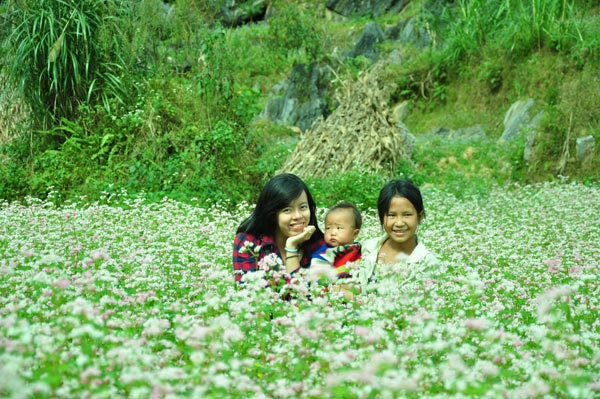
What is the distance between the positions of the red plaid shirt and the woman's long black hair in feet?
0.15

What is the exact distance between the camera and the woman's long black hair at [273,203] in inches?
191

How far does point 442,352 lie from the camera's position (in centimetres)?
324

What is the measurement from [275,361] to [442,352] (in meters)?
0.76

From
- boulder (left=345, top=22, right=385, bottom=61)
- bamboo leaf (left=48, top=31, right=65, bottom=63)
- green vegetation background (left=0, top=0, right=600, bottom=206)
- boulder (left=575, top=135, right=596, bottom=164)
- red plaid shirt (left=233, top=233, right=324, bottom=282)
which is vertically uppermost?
red plaid shirt (left=233, top=233, right=324, bottom=282)

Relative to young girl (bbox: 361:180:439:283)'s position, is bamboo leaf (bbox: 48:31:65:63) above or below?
below

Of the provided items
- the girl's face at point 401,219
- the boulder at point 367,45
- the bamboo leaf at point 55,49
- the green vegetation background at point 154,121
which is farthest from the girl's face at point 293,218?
the boulder at point 367,45

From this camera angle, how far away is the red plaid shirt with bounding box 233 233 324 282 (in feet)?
16.0

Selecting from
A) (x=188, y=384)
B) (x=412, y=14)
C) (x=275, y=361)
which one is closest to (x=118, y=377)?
(x=188, y=384)

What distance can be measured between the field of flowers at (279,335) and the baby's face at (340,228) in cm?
70

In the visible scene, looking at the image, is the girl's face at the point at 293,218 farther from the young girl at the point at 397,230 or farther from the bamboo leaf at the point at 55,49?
the bamboo leaf at the point at 55,49

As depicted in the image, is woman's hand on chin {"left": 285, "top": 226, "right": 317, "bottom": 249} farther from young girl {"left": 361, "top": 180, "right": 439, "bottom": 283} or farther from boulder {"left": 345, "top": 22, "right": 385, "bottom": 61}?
boulder {"left": 345, "top": 22, "right": 385, "bottom": 61}

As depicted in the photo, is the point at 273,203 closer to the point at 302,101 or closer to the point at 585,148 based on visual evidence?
the point at 585,148

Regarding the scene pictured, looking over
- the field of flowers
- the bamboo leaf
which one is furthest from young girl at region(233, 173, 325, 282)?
the bamboo leaf

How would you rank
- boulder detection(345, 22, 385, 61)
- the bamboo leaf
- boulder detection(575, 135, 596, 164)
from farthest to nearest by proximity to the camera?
boulder detection(345, 22, 385, 61) < boulder detection(575, 135, 596, 164) < the bamboo leaf
